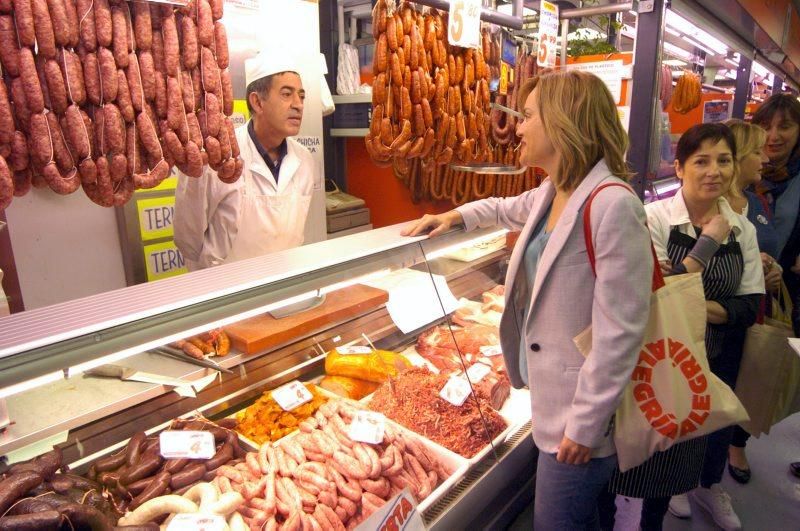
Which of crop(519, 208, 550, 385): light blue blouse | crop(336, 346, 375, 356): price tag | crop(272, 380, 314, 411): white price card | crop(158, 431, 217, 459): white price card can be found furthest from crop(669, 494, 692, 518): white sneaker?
crop(158, 431, 217, 459): white price card

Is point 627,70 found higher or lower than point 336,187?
higher

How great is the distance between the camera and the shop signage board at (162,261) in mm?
4133

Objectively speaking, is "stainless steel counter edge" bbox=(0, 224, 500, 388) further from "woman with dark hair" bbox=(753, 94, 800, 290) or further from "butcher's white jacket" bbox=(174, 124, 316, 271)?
"woman with dark hair" bbox=(753, 94, 800, 290)

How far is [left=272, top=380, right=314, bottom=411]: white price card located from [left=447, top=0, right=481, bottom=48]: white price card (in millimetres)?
2321

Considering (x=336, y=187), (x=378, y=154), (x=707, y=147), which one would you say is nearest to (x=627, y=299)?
(x=707, y=147)

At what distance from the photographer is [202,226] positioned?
3.62 m

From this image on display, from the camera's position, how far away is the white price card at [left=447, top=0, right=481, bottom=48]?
3325 mm

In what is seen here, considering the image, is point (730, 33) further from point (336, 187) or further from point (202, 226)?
point (202, 226)

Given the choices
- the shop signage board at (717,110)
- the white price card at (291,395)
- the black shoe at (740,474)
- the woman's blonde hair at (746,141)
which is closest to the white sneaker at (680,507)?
the black shoe at (740,474)

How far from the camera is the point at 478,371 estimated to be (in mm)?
2701

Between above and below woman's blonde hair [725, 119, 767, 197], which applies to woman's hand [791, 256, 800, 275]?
below

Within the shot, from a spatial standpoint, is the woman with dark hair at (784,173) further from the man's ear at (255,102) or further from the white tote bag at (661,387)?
the man's ear at (255,102)

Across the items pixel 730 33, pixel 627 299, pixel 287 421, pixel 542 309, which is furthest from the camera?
pixel 730 33

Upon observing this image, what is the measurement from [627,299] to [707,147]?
1627mm
